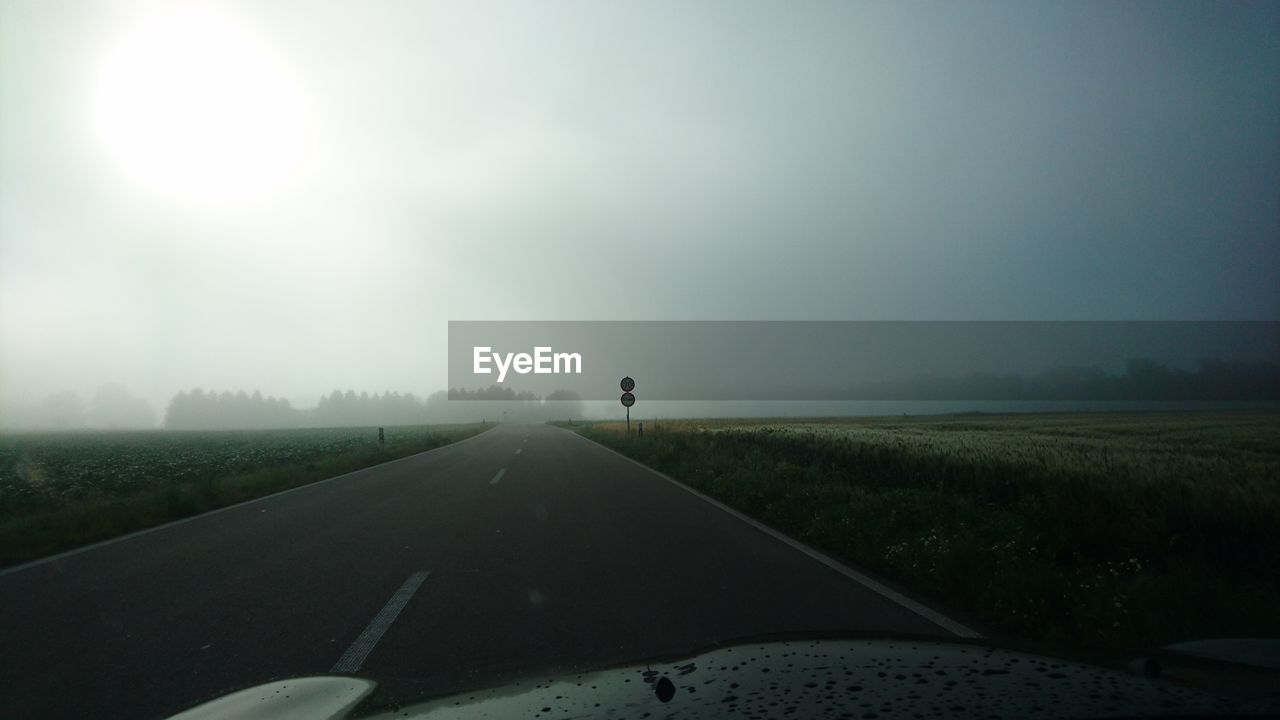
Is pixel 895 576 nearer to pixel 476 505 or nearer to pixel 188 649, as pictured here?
pixel 188 649

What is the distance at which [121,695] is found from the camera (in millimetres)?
3574

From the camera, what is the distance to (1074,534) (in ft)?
21.4

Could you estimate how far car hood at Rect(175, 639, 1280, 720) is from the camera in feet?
7.05

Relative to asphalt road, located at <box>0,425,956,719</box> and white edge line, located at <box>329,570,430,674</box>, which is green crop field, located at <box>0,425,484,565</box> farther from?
white edge line, located at <box>329,570,430,674</box>

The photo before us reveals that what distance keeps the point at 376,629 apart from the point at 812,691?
3.46 meters

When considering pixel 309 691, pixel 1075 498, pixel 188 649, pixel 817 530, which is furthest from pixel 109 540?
pixel 1075 498

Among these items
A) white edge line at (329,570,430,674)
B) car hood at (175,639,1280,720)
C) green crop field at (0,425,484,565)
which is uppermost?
car hood at (175,639,1280,720)

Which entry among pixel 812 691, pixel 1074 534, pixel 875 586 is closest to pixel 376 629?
pixel 812 691

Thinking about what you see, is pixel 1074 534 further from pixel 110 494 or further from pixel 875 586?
pixel 110 494

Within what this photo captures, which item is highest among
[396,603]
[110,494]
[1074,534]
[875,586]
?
[1074,534]

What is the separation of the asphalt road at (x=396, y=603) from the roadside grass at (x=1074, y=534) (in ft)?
2.79

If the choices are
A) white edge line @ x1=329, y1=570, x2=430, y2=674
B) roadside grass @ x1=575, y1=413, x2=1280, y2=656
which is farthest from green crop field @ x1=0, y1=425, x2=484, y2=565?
roadside grass @ x1=575, y1=413, x2=1280, y2=656

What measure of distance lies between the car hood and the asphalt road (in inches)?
18.3

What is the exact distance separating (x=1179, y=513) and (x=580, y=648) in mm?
6244
